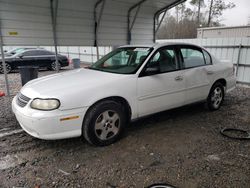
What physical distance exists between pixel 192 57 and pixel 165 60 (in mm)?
872

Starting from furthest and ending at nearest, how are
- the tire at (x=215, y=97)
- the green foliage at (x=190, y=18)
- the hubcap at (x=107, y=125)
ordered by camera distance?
1. the green foliage at (x=190, y=18)
2. the tire at (x=215, y=97)
3. the hubcap at (x=107, y=125)

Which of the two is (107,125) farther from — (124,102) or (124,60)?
(124,60)

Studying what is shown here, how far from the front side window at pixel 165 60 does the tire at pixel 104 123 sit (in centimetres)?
100

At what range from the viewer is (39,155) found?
115 inches

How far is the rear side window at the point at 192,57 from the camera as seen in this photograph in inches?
158

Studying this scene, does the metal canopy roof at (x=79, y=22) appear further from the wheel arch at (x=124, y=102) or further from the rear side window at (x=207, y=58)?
the wheel arch at (x=124, y=102)

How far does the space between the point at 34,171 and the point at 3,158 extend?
2.16ft

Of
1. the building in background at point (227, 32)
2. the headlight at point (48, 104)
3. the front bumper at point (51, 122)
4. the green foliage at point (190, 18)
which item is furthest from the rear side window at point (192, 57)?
the green foliage at point (190, 18)

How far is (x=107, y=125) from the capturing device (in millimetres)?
3098

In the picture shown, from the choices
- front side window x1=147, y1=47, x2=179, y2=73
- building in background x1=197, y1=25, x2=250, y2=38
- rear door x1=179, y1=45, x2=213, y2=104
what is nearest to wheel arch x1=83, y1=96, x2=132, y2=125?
front side window x1=147, y1=47, x2=179, y2=73

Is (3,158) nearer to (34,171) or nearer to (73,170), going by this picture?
(34,171)

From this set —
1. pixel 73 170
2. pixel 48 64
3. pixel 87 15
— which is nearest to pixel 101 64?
pixel 73 170

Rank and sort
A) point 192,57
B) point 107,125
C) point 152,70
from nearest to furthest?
point 107,125
point 152,70
point 192,57

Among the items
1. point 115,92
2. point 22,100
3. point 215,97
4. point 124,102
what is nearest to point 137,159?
point 124,102
